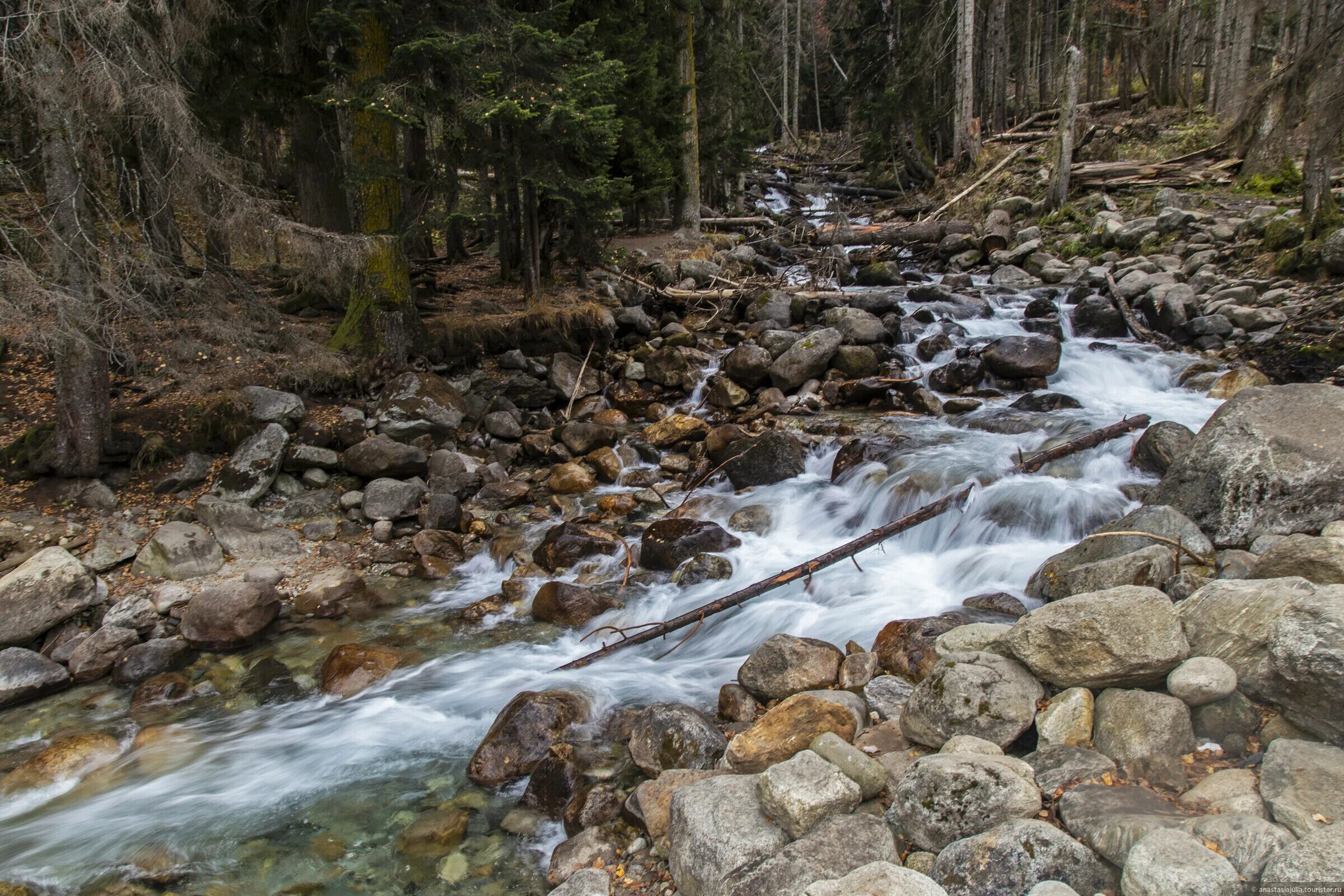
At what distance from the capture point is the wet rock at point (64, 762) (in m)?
5.22

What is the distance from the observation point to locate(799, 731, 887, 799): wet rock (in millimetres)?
3879

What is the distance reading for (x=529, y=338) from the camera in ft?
43.5

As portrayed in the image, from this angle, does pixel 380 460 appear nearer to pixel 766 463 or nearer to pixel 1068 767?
pixel 766 463

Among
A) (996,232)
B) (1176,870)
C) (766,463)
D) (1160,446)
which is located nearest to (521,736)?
(1176,870)

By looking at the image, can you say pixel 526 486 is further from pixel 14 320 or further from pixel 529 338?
pixel 14 320

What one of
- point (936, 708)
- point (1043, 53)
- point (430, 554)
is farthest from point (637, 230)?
point (1043, 53)

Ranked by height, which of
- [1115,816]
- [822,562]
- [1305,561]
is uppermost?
[1305,561]

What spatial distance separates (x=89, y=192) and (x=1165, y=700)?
9.75 m

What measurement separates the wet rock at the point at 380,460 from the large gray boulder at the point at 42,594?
9.81 feet

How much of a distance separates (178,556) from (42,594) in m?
1.15

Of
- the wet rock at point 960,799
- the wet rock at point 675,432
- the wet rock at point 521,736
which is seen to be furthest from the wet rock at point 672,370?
the wet rock at point 960,799

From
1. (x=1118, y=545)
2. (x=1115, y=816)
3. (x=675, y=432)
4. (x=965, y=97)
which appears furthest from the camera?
(x=965, y=97)

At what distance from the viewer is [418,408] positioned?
35.1 feet

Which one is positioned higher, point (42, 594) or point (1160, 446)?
point (1160, 446)
